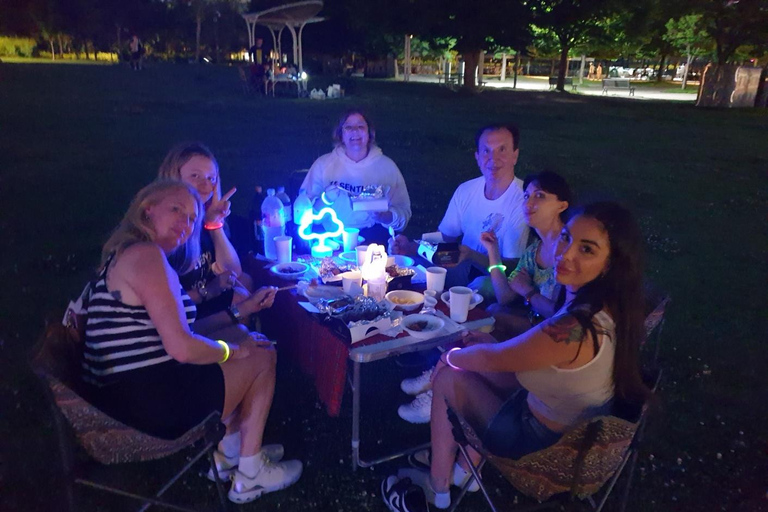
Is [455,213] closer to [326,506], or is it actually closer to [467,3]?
[326,506]

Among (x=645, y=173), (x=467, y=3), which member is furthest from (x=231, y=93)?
(x=645, y=173)

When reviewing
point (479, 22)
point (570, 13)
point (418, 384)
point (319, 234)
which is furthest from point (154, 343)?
point (570, 13)

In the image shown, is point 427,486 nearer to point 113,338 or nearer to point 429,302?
point 429,302

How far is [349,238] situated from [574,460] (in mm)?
1970

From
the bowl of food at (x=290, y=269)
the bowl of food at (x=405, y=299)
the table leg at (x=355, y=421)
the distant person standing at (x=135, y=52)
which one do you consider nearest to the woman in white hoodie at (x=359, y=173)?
the bowl of food at (x=290, y=269)

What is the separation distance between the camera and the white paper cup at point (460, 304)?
8.27 feet

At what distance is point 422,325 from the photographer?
2459mm

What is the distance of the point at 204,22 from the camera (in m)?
60.7

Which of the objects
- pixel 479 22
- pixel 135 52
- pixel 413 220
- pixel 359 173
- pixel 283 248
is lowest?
pixel 413 220

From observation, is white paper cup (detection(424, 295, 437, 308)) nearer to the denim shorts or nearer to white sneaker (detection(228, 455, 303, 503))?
the denim shorts

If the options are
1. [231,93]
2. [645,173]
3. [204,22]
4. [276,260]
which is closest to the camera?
[276,260]

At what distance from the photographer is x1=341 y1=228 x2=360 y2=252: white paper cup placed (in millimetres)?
3387

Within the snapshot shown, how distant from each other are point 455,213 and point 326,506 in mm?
2249

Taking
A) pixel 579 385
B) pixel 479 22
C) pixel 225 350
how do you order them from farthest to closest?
pixel 479 22 → pixel 225 350 → pixel 579 385
